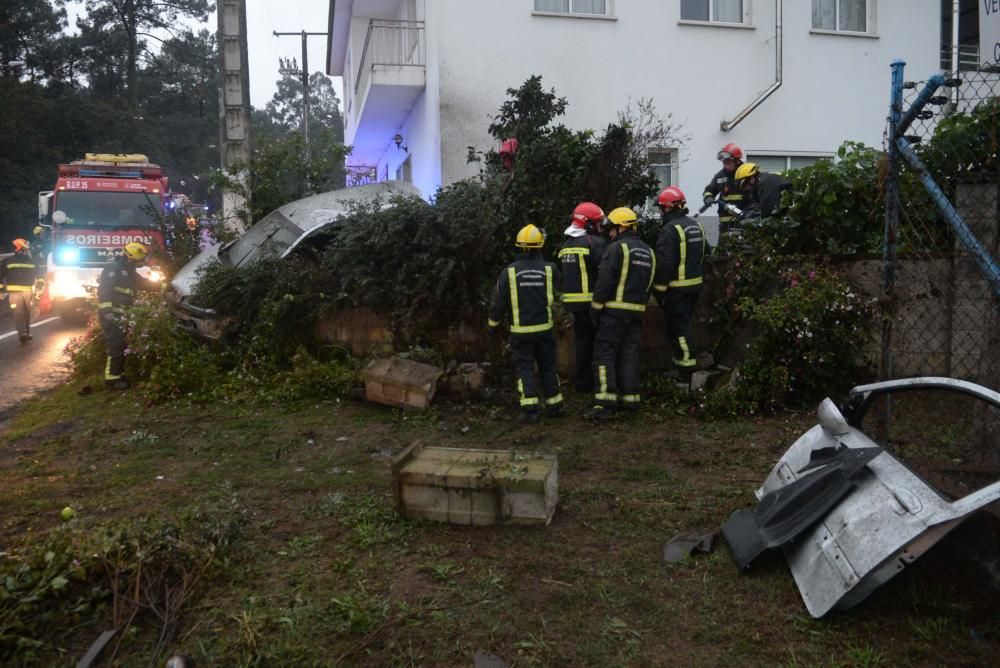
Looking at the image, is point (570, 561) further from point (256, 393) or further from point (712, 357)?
point (256, 393)

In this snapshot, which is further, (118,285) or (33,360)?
(33,360)

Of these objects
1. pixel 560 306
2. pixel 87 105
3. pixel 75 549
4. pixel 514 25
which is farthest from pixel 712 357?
pixel 87 105

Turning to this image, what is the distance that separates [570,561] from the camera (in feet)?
12.9

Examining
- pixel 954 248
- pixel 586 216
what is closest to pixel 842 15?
pixel 586 216

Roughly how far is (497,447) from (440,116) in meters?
7.06

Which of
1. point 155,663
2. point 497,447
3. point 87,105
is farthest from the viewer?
point 87,105

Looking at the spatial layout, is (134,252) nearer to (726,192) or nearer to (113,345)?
(113,345)

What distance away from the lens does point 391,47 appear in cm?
1385

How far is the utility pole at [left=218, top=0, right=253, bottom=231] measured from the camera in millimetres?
12841

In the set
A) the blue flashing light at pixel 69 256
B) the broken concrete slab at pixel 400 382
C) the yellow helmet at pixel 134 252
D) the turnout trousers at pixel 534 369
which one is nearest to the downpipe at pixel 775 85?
the turnout trousers at pixel 534 369

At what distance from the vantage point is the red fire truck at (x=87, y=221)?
1395 centimetres

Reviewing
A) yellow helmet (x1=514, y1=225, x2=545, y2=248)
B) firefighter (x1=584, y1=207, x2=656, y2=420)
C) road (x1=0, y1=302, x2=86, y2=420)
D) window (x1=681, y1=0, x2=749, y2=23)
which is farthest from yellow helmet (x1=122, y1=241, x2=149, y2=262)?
window (x1=681, y1=0, x2=749, y2=23)

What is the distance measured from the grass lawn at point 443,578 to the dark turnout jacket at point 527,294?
3.94ft

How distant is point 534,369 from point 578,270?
1083 mm
